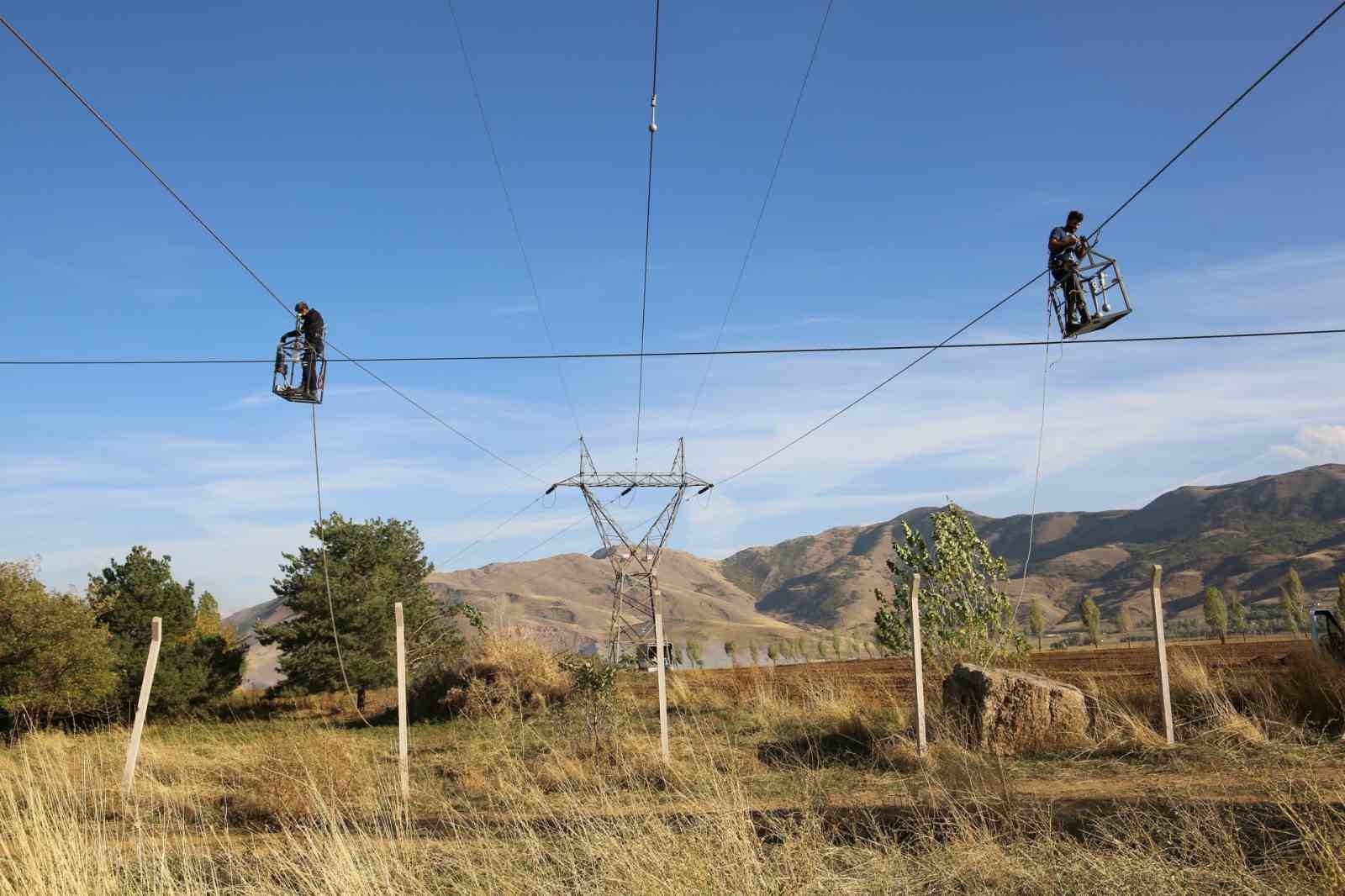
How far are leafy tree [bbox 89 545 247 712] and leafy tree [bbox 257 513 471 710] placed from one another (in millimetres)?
2421

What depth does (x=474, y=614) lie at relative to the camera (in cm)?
3656

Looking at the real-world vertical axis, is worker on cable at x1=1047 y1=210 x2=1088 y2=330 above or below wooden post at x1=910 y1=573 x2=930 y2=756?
above

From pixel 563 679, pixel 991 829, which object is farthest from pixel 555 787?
pixel 563 679

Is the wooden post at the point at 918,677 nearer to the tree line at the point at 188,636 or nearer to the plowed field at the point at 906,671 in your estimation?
the plowed field at the point at 906,671

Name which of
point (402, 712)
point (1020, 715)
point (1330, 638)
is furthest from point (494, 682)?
point (1330, 638)

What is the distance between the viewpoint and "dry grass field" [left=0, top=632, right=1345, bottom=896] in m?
6.77

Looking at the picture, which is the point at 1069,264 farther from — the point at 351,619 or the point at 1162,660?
the point at 351,619

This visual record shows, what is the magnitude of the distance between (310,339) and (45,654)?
19.2 meters

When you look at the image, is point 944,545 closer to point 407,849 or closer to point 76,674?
point 407,849

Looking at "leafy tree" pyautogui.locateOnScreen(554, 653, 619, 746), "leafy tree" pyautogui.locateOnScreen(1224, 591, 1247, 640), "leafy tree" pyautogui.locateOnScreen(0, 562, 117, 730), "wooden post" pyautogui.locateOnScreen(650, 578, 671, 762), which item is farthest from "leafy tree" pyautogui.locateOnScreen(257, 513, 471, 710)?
"leafy tree" pyautogui.locateOnScreen(1224, 591, 1247, 640)

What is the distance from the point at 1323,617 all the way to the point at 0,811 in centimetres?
2180

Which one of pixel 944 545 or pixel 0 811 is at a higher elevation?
pixel 944 545

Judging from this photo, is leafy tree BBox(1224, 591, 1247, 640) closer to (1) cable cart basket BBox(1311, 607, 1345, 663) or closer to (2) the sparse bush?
(1) cable cart basket BBox(1311, 607, 1345, 663)

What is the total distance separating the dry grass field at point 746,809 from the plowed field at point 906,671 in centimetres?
134
